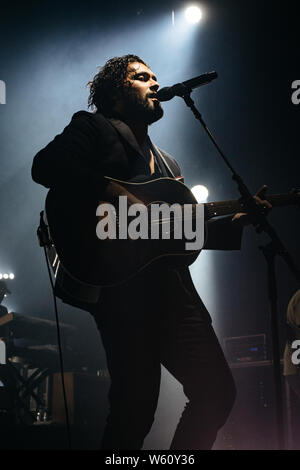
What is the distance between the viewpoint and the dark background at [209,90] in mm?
5465

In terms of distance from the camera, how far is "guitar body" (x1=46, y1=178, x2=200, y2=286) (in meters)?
1.76

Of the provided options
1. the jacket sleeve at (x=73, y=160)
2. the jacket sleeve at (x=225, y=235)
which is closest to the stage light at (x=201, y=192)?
the jacket sleeve at (x=225, y=235)

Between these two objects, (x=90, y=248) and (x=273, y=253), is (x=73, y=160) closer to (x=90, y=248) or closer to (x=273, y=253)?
(x=90, y=248)

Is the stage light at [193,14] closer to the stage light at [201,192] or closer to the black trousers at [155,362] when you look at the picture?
the stage light at [201,192]

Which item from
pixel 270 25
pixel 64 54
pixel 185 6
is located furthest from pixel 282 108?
pixel 64 54

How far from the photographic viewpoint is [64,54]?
6.21m

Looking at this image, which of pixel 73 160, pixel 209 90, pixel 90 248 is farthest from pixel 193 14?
pixel 90 248

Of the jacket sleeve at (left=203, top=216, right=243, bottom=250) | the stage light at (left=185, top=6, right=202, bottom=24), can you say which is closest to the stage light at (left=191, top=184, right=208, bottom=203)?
the stage light at (left=185, top=6, right=202, bottom=24)

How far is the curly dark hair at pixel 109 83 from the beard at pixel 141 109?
103 millimetres

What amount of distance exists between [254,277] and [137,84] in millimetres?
4005

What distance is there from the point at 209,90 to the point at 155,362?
5046 mm
